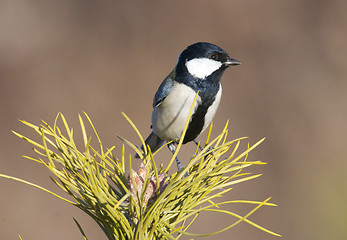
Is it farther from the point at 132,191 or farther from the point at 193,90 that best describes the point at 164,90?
the point at 132,191

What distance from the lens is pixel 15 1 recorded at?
222 cm

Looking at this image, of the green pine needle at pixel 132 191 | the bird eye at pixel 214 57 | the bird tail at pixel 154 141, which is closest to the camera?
the green pine needle at pixel 132 191

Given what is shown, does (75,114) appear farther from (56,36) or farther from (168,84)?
(168,84)

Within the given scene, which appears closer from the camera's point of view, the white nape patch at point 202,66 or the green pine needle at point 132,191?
the green pine needle at point 132,191

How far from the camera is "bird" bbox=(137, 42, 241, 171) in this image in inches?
43.4

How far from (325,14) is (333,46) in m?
0.19

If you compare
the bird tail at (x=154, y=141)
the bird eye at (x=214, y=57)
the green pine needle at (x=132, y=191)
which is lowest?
the bird tail at (x=154, y=141)

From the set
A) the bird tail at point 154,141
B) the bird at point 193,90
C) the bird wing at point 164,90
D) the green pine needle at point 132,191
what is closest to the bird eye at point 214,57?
the bird at point 193,90

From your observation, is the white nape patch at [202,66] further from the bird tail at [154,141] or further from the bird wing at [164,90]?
the bird tail at [154,141]

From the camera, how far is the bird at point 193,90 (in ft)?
3.62

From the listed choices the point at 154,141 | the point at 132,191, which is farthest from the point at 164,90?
the point at 132,191

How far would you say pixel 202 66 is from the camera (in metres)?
1.10

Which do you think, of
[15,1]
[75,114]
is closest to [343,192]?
[75,114]

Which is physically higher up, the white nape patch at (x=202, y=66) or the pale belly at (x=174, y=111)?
the white nape patch at (x=202, y=66)
